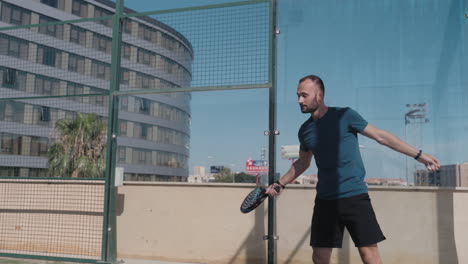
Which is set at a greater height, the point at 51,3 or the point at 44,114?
the point at 51,3

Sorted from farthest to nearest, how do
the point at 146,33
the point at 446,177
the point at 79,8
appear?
the point at 79,8, the point at 146,33, the point at 446,177

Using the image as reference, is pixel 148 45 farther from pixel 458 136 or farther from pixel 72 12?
pixel 72 12

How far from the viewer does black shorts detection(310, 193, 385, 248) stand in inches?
102

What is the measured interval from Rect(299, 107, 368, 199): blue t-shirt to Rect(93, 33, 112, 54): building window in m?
3.53

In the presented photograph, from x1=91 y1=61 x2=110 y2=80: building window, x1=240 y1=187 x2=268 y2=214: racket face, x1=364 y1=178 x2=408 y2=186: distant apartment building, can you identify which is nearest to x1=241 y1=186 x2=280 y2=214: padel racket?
x1=240 y1=187 x2=268 y2=214: racket face

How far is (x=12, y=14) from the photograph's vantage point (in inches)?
1395

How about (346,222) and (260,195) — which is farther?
(260,195)

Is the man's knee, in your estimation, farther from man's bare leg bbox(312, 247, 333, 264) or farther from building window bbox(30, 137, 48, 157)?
building window bbox(30, 137, 48, 157)

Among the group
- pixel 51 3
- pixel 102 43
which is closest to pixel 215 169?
pixel 102 43

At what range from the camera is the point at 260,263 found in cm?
459

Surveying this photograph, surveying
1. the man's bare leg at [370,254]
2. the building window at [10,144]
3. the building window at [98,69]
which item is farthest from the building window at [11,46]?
the man's bare leg at [370,254]

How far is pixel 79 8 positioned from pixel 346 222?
139ft

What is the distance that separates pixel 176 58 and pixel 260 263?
2.34m

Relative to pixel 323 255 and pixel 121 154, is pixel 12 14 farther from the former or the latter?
pixel 323 255
